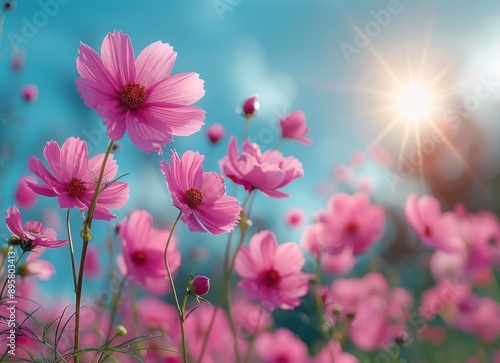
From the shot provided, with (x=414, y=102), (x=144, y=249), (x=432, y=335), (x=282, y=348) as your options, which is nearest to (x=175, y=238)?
(x=144, y=249)

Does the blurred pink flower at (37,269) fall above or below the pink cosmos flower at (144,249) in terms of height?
below

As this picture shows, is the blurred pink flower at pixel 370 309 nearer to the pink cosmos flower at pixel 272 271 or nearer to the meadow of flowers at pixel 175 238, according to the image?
the meadow of flowers at pixel 175 238

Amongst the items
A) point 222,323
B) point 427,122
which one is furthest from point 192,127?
point 427,122

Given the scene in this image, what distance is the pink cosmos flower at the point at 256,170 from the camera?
763mm

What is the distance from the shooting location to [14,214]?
582 mm

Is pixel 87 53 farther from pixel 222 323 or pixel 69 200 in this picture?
pixel 222 323

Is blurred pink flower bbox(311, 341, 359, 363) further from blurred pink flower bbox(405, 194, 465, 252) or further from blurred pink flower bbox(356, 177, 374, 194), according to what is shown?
blurred pink flower bbox(356, 177, 374, 194)

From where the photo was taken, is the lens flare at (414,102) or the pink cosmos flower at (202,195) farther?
the lens flare at (414,102)

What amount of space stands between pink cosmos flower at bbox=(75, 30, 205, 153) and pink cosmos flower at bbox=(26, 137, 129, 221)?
0.06 meters

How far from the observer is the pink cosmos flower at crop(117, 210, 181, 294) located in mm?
842

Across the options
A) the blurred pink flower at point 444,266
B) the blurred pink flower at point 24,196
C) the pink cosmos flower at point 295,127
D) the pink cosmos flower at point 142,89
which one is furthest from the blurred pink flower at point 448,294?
the pink cosmos flower at point 142,89

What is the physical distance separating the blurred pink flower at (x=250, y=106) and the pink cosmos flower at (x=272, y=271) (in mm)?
205

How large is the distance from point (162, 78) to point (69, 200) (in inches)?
6.8

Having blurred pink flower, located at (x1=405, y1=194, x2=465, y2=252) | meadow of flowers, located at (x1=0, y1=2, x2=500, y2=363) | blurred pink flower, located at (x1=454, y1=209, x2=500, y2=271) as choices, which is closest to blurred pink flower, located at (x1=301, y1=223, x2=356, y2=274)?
meadow of flowers, located at (x1=0, y1=2, x2=500, y2=363)
